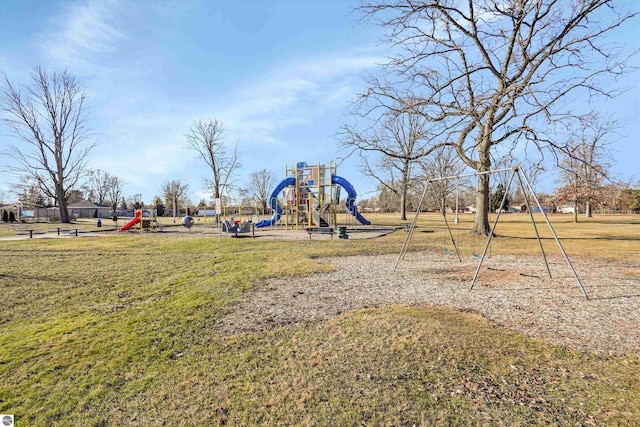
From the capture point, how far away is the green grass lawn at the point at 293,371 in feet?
9.32

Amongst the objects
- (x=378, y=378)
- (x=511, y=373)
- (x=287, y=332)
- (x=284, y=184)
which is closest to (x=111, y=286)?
(x=287, y=332)

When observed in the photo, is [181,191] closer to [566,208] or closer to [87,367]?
[87,367]

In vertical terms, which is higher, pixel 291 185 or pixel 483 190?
pixel 291 185

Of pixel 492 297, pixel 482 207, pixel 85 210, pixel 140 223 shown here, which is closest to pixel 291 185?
pixel 140 223

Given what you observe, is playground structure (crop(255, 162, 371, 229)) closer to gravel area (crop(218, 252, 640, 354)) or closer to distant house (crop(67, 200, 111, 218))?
gravel area (crop(218, 252, 640, 354))

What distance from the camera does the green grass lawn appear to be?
2840mm

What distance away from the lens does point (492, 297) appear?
247 inches

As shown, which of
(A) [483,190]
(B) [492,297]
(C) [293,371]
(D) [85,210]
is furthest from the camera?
(D) [85,210]

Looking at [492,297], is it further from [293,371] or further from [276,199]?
[276,199]

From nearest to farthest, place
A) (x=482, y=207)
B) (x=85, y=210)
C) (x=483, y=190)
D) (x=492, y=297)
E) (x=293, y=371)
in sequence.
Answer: (x=293, y=371) < (x=492, y=297) < (x=483, y=190) < (x=482, y=207) < (x=85, y=210)

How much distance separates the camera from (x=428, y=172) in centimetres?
3375

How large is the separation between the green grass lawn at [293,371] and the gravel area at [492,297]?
1.44 feet

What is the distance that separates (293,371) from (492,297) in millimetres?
4451

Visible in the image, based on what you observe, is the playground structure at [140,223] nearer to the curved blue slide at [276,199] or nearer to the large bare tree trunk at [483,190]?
the curved blue slide at [276,199]
